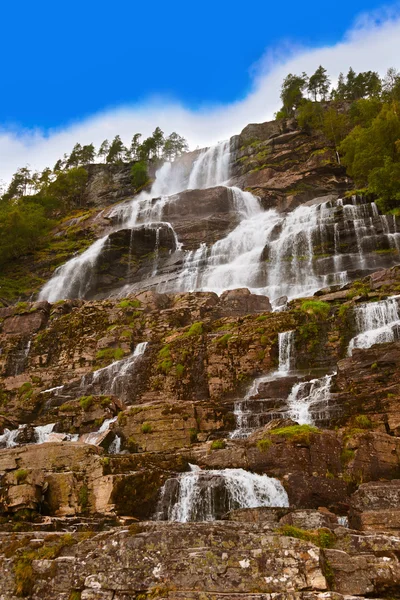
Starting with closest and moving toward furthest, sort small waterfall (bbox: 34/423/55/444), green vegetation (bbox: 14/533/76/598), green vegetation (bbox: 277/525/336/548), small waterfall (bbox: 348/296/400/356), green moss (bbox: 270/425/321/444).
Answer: green vegetation (bbox: 14/533/76/598) < green vegetation (bbox: 277/525/336/548) < green moss (bbox: 270/425/321/444) < small waterfall (bbox: 34/423/55/444) < small waterfall (bbox: 348/296/400/356)

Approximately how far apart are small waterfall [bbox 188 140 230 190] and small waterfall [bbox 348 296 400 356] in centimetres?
4842

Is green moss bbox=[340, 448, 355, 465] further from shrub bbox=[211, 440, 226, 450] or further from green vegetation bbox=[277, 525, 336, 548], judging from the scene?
green vegetation bbox=[277, 525, 336, 548]

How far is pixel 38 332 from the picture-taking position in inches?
1471

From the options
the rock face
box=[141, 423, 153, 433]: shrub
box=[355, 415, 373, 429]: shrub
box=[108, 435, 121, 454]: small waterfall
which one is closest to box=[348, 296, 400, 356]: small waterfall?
the rock face

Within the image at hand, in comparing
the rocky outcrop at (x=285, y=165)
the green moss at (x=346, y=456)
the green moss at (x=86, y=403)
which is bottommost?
the green moss at (x=346, y=456)

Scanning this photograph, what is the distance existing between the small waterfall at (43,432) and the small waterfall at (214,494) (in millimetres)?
10312

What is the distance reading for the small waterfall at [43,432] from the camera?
72.9 ft

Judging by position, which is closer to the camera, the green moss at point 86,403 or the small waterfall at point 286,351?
the green moss at point 86,403

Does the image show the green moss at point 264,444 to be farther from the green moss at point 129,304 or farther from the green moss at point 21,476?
the green moss at point 129,304

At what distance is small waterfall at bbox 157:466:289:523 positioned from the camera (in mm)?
13102

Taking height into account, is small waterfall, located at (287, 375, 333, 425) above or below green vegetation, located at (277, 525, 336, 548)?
→ above

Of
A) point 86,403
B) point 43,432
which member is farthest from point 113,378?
point 43,432

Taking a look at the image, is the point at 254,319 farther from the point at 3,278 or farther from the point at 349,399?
the point at 3,278

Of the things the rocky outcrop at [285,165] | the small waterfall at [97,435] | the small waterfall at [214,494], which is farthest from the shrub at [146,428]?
the rocky outcrop at [285,165]
